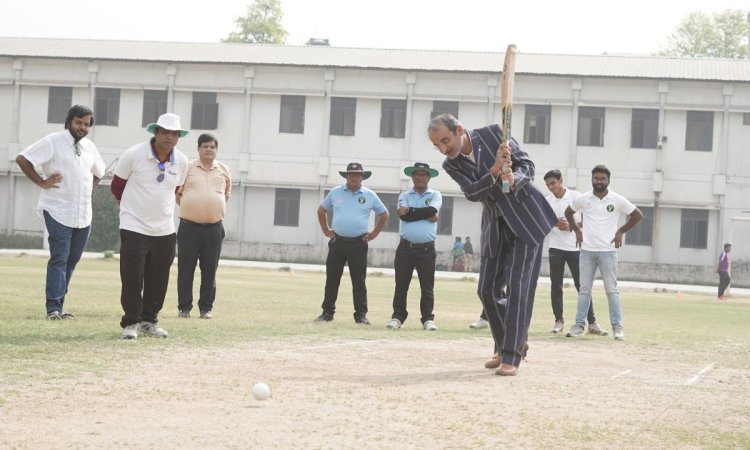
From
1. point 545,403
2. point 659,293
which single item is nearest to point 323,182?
point 659,293

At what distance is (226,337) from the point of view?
1185 cm

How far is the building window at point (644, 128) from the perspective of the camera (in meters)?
54.2

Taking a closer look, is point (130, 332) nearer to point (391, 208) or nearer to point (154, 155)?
point (154, 155)

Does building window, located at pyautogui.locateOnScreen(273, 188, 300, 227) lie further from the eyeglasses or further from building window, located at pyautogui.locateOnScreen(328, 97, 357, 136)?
the eyeglasses

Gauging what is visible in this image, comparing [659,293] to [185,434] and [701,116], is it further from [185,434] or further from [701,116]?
[185,434]

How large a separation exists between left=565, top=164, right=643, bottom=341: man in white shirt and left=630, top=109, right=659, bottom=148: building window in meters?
40.2

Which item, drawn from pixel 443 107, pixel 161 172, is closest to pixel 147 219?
pixel 161 172

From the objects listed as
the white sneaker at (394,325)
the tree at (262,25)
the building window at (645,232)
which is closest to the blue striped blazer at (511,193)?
the white sneaker at (394,325)

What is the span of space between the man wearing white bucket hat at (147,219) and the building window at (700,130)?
45390mm

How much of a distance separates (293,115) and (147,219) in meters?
45.8

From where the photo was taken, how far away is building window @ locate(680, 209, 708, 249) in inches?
2131

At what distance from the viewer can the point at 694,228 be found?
5425cm

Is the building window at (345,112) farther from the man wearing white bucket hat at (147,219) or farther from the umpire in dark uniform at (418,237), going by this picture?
the man wearing white bucket hat at (147,219)

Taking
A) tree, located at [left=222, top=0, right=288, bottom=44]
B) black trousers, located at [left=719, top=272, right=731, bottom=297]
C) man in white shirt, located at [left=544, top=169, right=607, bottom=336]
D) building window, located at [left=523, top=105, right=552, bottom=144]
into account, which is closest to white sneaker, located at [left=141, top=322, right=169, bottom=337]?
man in white shirt, located at [left=544, top=169, right=607, bottom=336]
